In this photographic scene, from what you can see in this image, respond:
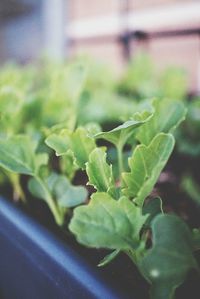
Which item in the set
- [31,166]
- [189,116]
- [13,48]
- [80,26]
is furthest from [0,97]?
[13,48]

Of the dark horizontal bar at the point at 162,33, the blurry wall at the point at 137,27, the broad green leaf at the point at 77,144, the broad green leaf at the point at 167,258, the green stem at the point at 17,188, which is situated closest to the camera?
the broad green leaf at the point at 167,258

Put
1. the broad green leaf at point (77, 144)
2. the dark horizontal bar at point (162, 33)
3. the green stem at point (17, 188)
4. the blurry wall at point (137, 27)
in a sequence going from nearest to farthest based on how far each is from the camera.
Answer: the broad green leaf at point (77, 144), the green stem at point (17, 188), the dark horizontal bar at point (162, 33), the blurry wall at point (137, 27)

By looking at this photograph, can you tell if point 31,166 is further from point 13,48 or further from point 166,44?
point 13,48

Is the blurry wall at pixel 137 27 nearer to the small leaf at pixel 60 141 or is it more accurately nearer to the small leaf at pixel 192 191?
the small leaf at pixel 192 191

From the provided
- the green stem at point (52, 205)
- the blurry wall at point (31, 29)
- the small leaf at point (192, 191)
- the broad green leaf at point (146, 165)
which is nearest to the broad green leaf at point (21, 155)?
the green stem at point (52, 205)

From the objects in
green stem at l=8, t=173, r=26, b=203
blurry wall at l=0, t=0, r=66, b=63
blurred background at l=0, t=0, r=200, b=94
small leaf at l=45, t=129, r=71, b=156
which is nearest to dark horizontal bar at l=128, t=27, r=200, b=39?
blurred background at l=0, t=0, r=200, b=94
